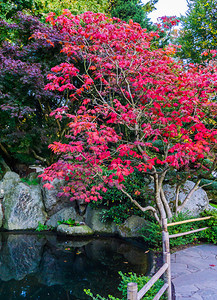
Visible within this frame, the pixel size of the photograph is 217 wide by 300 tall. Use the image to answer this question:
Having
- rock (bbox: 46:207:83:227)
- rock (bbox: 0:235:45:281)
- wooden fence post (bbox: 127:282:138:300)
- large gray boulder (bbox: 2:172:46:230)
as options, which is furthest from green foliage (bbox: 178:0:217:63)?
wooden fence post (bbox: 127:282:138:300)

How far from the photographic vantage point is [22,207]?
6.89 metres

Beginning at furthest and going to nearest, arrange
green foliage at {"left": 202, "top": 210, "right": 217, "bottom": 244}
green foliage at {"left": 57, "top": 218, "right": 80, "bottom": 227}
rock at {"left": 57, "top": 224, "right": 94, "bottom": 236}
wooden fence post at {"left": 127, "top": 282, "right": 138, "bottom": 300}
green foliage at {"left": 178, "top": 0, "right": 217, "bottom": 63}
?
green foliage at {"left": 178, "top": 0, "right": 217, "bottom": 63} < green foliage at {"left": 57, "top": 218, "right": 80, "bottom": 227} < rock at {"left": 57, "top": 224, "right": 94, "bottom": 236} < green foliage at {"left": 202, "top": 210, "right": 217, "bottom": 244} < wooden fence post at {"left": 127, "top": 282, "right": 138, "bottom": 300}

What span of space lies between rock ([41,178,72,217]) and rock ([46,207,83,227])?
241 mm

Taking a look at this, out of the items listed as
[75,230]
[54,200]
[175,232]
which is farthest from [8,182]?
[175,232]

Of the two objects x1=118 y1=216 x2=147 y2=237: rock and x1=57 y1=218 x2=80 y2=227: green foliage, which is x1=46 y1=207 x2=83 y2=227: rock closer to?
x1=57 y1=218 x2=80 y2=227: green foliage

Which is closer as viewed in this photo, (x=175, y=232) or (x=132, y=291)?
(x=132, y=291)

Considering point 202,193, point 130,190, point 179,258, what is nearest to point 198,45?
point 202,193

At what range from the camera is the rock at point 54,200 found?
713 centimetres

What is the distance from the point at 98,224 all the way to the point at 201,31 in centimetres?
1116

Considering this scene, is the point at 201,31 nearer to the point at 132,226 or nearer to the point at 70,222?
the point at 132,226

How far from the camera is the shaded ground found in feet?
9.79

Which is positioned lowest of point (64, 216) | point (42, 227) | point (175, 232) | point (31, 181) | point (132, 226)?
point (42, 227)

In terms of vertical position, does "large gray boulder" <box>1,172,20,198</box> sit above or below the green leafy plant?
below

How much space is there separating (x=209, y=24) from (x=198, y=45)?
1.09 meters
